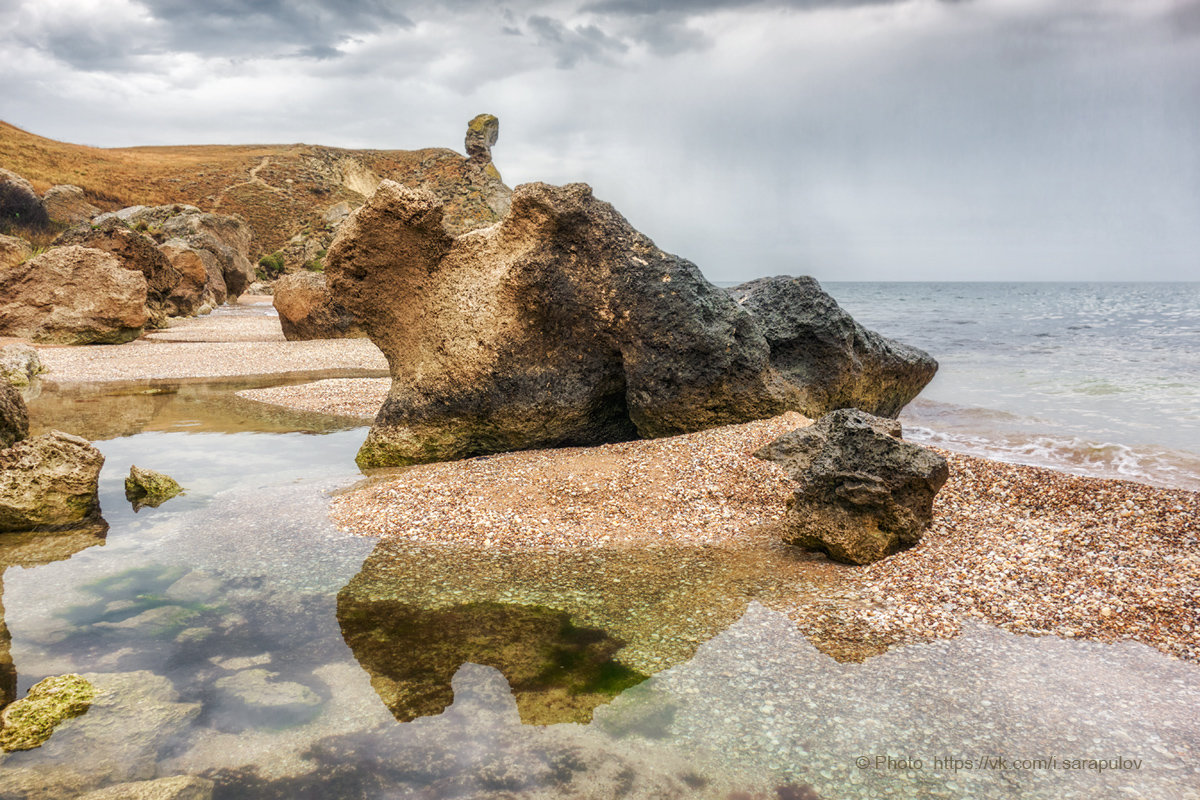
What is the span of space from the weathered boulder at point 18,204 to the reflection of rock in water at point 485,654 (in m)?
40.9

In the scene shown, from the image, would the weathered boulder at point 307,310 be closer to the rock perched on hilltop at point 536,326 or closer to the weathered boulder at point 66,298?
the weathered boulder at point 66,298

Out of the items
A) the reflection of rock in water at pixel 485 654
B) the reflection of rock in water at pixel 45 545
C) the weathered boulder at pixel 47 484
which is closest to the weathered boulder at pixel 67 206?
the weathered boulder at pixel 47 484

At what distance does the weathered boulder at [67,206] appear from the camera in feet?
140

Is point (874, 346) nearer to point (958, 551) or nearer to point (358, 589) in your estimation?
point (958, 551)

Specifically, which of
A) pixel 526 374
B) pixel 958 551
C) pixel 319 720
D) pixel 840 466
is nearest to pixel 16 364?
pixel 526 374

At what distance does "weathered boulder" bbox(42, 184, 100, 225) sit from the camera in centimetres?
4259

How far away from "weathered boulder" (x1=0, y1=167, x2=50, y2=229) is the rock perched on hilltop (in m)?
36.7

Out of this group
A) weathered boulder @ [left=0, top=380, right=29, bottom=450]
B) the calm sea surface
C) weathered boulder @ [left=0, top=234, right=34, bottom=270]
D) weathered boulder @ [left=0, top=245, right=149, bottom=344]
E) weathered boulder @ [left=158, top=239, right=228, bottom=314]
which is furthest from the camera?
weathered boulder @ [left=158, top=239, right=228, bottom=314]

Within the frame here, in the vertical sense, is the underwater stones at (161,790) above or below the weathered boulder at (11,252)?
below

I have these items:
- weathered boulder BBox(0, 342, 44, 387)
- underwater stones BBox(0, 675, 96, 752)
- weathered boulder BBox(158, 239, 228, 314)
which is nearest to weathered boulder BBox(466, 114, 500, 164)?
weathered boulder BBox(158, 239, 228, 314)

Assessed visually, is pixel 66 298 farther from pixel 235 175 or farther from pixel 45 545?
pixel 235 175

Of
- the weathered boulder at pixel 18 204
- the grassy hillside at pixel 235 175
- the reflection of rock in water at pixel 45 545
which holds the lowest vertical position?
the reflection of rock in water at pixel 45 545

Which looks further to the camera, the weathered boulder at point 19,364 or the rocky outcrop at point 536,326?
the weathered boulder at point 19,364

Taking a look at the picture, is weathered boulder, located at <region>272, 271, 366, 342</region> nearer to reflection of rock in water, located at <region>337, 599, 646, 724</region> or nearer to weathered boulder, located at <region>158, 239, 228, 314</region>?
weathered boulder, located at <region>158, 239, 228, 314</region>
